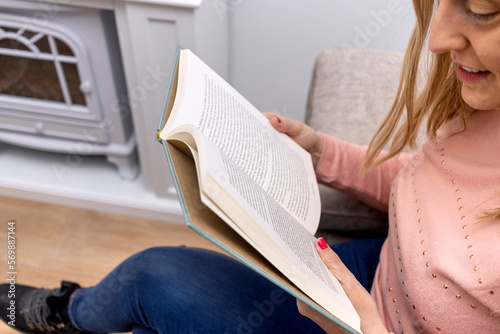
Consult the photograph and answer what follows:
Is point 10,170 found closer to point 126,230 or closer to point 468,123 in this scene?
point 126,230

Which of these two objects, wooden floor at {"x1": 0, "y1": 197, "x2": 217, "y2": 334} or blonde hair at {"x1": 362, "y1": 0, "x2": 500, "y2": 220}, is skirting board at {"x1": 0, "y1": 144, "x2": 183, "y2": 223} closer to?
wooden floor at {"x1": 0, "y1": 197, "x2": 217, "y2": 334}

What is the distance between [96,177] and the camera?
4.93ft

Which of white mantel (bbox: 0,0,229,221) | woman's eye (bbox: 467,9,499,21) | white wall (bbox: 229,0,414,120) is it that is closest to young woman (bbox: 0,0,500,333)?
woman's eye (bbox: 467,9,499,21)

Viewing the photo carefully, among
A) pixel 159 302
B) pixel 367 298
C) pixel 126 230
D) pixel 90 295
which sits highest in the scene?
pixel 367 298

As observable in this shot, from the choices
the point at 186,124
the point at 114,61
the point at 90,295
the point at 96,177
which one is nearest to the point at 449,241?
the point at 186,124

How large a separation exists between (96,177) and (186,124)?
1053 millimetres

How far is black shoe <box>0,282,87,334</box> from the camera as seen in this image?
0.93 meters

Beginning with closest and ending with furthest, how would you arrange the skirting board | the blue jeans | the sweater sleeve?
the blue jeans
the sweater sleeve
the skirting board

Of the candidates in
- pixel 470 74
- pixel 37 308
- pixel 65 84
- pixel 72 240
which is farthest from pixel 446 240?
pixel 72 240

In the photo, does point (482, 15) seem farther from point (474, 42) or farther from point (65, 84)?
point (65, 84)

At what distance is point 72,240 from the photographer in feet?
4.61

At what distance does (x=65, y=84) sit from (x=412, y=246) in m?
1.00

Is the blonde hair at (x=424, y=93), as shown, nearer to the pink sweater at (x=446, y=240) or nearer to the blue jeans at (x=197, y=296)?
the pink sweater at (x=446, y=240)

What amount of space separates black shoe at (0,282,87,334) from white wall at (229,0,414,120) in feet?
2.69
